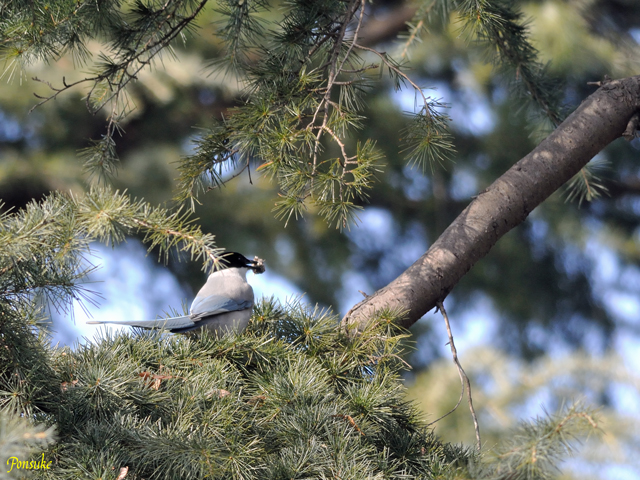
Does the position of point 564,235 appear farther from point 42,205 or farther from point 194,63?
point 42,205

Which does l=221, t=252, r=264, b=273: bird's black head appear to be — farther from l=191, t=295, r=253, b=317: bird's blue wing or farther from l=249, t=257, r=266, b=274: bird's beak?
l=191, t=295, r=253, b=317: bird's blue wing

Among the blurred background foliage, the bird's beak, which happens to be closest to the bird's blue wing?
the bird's beak

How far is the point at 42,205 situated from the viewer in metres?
0.90

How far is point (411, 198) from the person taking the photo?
4402 millimetres

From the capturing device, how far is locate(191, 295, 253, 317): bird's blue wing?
1.22 metres

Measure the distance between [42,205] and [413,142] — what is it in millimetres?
749

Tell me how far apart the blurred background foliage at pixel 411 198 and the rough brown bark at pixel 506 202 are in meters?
2.03

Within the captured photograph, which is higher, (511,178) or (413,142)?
(511,178)

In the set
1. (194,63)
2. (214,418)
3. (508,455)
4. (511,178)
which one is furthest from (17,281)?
(194,63)

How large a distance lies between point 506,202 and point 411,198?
3062 mm

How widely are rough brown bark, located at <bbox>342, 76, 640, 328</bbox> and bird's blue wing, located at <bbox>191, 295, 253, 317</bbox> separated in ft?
0.83

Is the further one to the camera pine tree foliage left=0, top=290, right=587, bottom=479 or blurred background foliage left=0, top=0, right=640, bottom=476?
blurred background foliage left=0, top=0, right=640, bottom=476

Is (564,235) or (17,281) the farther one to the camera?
(564,235)

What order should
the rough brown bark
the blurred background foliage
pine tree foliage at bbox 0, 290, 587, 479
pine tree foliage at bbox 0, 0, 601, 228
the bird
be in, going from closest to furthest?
pine tree foliage at bbox 0, 290, 587, 479, pine tree foliage at bbox 0, 0, 601, 228, the bird, the rough brown bark, the blurred background foliage
